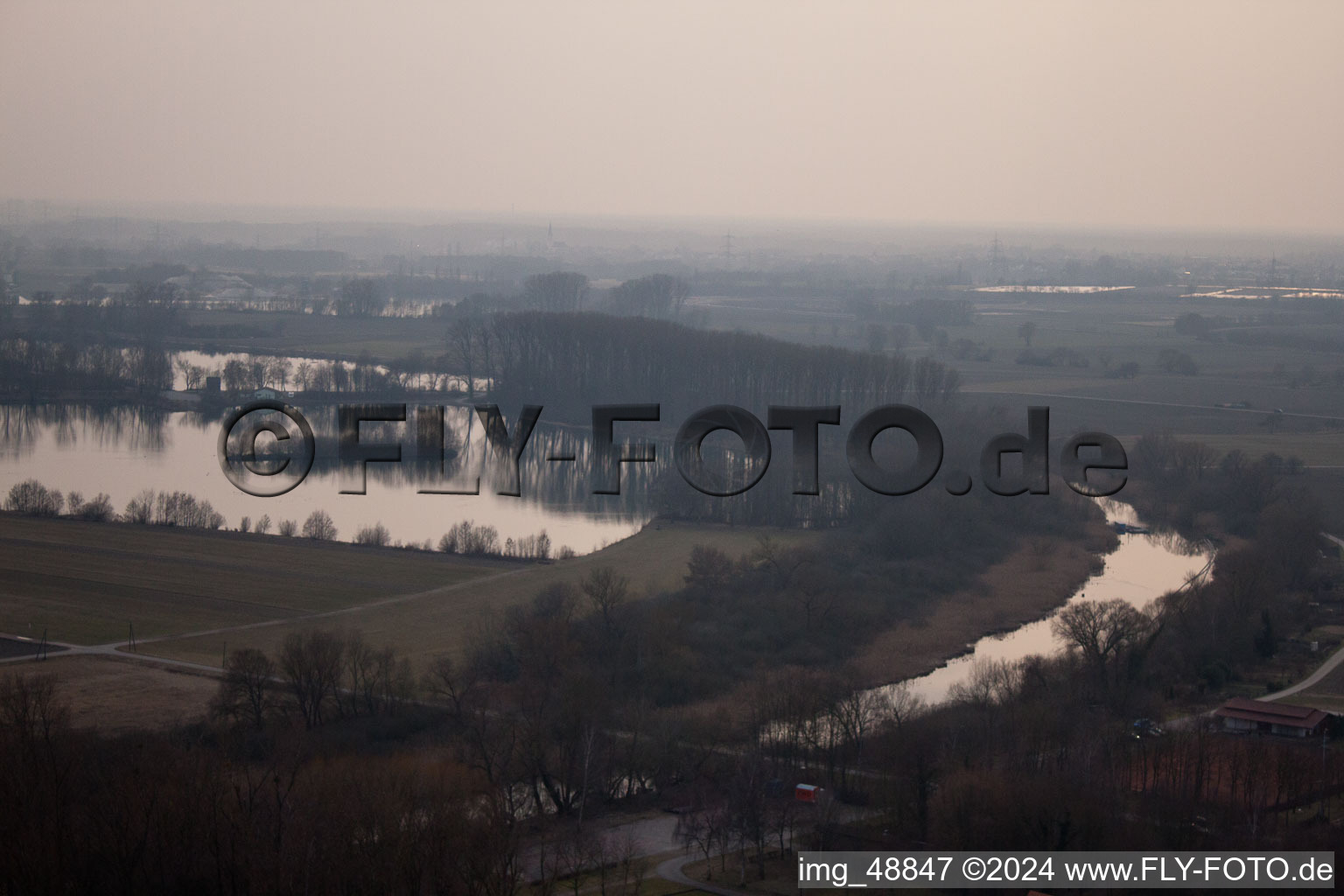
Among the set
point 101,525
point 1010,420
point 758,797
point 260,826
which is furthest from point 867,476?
point 260,826

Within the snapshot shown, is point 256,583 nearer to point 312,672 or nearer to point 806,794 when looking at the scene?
point 312,672

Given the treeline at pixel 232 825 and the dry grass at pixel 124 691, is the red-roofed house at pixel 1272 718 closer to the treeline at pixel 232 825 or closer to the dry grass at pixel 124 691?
the treeline at pixel 232 825

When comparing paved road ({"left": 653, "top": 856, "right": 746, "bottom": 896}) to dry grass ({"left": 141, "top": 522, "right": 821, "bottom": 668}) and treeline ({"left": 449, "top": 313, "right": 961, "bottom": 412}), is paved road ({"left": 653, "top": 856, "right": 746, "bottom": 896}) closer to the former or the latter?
dry grass ({"left": 141, "top": 522, "right": 821, "bottom": 668})

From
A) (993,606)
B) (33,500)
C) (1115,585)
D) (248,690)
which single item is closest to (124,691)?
(248,690)

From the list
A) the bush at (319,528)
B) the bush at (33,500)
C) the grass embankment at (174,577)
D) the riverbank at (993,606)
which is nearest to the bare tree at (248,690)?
the grass embankment at (174,577)

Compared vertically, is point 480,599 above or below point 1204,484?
below

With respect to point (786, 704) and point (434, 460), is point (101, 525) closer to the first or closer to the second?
point (434, 460)
